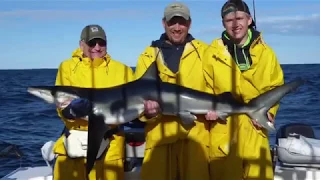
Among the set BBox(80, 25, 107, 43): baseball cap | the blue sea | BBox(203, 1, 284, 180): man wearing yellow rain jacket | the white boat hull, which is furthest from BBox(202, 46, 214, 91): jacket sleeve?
the blue sea

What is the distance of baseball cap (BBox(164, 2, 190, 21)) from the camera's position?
5352mm

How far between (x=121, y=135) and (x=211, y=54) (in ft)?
4.02

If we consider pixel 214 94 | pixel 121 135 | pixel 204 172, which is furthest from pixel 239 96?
pixel 121 135

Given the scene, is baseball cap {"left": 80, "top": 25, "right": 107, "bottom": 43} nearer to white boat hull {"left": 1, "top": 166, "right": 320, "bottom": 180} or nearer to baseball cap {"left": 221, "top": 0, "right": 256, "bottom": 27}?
baseball cap {"left": 221, "top": 0, "right": 256, "bottom": 27}

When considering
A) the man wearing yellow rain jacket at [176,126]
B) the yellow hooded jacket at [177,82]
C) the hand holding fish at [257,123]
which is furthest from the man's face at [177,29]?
the hand holding fish at [257,123]

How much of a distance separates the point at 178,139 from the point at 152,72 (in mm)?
726

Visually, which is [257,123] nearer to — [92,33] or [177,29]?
[177,29]

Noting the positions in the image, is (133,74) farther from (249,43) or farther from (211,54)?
(249,43)

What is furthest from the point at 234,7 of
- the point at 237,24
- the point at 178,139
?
the point at 178,139

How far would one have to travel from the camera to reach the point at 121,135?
565 centimetres

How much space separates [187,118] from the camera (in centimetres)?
521

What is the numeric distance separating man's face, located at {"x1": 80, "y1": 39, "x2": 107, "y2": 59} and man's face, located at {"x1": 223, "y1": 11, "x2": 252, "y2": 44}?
125cm

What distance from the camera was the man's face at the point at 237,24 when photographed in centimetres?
523

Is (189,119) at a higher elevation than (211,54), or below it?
below
